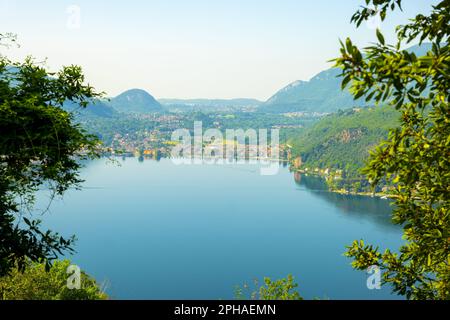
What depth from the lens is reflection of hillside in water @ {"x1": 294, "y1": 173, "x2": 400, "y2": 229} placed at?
77.4m

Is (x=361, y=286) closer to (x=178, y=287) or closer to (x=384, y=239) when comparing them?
(x=384, y=239)

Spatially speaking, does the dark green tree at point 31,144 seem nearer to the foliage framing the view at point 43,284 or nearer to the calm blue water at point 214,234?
the foliage framing the view at point 43,284

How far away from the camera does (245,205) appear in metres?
86.6

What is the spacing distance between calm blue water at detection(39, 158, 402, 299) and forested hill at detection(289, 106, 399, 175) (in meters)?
32.2

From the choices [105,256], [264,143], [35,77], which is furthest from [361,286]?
[264,143]

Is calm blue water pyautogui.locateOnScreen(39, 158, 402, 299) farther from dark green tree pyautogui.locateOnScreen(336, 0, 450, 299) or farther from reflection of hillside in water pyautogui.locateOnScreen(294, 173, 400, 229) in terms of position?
dark green tree pyautogui.locateOnScreen(336, 0, 450, 299)

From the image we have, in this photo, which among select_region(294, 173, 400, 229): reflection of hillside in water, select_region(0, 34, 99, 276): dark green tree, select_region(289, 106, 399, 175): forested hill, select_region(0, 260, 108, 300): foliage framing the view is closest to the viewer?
select_region(0, 34, 99, 276): dark green tree

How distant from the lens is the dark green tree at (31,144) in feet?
16.1

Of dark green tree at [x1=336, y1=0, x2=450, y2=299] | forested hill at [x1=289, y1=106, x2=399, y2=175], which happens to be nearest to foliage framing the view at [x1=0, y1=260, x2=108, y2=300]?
dark green tree at [x1=336, y1=0, x2=450, y2=299]

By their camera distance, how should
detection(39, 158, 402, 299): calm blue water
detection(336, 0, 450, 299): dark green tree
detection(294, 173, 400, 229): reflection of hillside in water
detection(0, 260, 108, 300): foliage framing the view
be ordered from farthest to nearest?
1. detection(294, 173, 400, 229): reflection of hillside in water
2. detection(39, 158, 402, 299): calm blue water
3. detection(0, 260, 108, 300): foliage framing the view
4. detection(336, 0, 450, 299): dark green tree

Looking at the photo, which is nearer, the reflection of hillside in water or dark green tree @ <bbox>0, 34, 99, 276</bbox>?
dark green tree @ <bbox>0, 34, 99, 276</bbox>

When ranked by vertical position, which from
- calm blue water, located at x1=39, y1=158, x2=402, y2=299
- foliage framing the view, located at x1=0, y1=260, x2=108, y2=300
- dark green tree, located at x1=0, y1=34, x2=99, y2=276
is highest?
dark green tree, located at x1=0, y1=34, x2=99, y2=276

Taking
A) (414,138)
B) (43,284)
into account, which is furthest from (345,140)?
(414,138)

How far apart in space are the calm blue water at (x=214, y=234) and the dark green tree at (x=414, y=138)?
4283 centimetres
